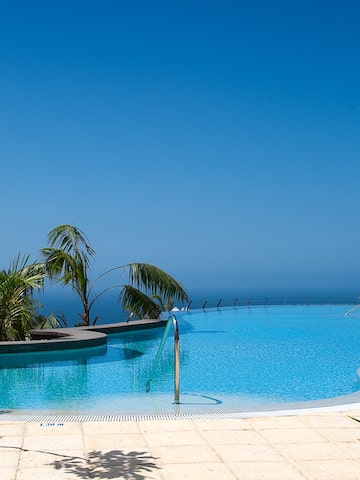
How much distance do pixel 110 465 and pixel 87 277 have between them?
10.7 meters

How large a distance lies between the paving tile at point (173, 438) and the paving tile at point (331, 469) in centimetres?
93

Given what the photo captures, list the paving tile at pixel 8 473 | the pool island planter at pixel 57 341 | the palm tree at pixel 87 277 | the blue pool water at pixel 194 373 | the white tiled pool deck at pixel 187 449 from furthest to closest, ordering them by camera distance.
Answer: the palm tree at pixel 87 277
the pool island planter at pixel 57 341
the blue pool water at pixel 194 373
the white tiled pool deck at pixel 187 449
the paving tile at pixel 8 473

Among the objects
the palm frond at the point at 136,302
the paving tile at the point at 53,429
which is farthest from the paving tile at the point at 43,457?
the palm frond at the point at 136,302

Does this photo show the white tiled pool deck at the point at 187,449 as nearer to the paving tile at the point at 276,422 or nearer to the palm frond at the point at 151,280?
the paving tile at the point at 276,422

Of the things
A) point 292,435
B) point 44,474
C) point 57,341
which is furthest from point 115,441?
point 57,341

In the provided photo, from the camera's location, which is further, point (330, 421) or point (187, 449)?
point (330, 421)

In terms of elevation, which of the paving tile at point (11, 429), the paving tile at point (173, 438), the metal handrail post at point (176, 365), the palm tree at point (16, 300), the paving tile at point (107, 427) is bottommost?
the paving tile at point (173, 438)

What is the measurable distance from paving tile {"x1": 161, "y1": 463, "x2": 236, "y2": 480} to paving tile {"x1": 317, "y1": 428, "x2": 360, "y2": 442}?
4.01 ft

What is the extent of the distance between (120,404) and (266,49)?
712 inches

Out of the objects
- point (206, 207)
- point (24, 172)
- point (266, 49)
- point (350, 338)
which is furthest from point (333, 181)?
point (350, 338)

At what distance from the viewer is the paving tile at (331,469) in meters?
4.03

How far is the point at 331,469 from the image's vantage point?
417 cm

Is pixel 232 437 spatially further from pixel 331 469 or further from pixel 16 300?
pixel 16 300

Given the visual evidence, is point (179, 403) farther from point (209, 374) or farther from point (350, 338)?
point (350, 338)
